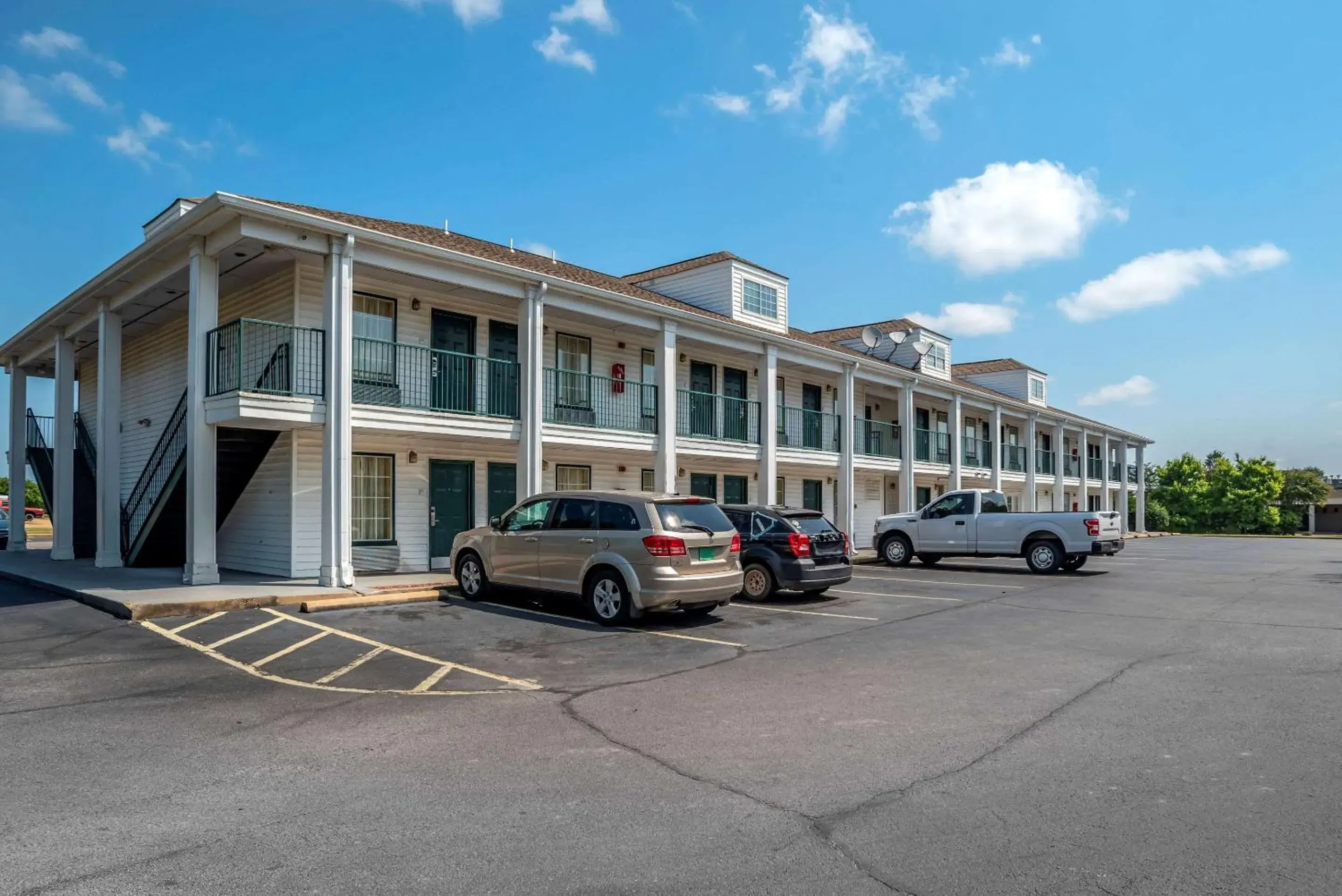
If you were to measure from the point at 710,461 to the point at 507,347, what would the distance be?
7254mm

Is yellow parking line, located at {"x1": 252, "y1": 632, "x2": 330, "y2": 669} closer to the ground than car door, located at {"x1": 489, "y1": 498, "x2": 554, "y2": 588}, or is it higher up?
closer to the ground

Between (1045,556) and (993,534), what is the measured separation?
3.82ft

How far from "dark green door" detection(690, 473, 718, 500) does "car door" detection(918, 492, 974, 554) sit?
5.46m

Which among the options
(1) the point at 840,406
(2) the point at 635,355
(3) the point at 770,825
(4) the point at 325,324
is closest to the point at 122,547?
(4) the point at 325,324

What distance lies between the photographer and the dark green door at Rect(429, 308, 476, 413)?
1575 centimetres

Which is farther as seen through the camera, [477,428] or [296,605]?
[477,428]

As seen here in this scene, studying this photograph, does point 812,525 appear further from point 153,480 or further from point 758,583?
point 153,480

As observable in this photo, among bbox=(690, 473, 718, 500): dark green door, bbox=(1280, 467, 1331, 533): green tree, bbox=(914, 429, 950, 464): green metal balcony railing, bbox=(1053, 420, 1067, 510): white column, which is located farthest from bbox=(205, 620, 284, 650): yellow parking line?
bbox=(1280, 467, 1331, 533): green tree

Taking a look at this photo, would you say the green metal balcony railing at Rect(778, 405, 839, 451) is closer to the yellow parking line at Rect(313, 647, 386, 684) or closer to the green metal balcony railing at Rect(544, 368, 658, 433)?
the green metal balcony railing at Rect(544, 368, 658, 433)

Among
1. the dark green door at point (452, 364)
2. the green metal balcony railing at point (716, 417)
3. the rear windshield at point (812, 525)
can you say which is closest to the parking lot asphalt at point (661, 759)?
the rear windshield at point (812, 525)

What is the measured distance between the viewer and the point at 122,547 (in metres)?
16.5

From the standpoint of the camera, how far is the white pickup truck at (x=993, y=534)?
1855 centimetres

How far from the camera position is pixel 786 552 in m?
13.1

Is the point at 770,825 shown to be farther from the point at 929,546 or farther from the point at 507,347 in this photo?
the point at 929,546
